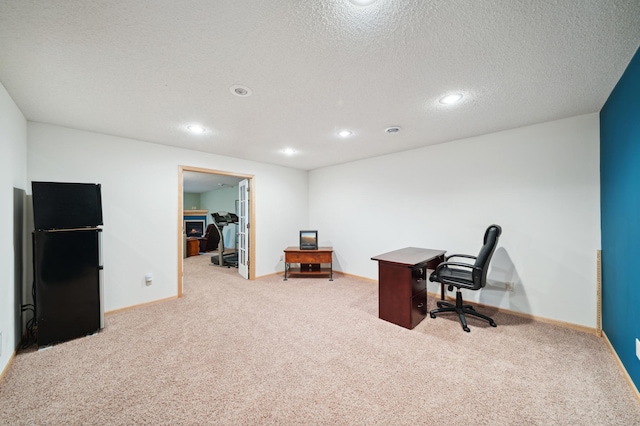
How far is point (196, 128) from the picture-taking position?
9.63 feet

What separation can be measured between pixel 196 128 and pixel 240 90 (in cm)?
123

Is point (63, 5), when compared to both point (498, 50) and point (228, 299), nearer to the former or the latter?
point (498, 50)

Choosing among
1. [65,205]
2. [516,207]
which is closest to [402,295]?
[516,207]

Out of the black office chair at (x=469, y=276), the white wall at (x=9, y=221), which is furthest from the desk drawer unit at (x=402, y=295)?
the white wall at (x=9, y=221)

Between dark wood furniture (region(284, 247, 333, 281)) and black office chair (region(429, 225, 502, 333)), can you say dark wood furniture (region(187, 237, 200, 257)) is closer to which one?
dark wood furniture (region(284, 247, 333, 281))

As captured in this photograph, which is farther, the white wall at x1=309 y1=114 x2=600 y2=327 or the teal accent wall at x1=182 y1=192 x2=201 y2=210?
the teal accent wall at x1=182 y1=192 x2=201 y2=210

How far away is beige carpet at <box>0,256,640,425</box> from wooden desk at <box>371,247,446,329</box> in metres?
0.13

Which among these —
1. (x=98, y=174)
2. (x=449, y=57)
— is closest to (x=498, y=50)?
(x=449, y=57)

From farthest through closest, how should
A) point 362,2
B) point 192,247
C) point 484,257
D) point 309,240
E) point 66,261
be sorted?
point 192,247 < point 309,240 < point 484,257 < point 66,261 < point 362,2

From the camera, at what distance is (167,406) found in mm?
1595

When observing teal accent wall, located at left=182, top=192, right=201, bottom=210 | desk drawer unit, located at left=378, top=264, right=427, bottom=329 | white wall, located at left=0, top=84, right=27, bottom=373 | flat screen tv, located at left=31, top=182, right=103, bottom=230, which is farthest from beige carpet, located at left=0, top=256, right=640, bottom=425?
teal accent wall, located at left=182, top=192, right=201, bottom=210

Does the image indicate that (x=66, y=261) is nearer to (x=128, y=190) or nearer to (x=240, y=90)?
(x=128, y=190)

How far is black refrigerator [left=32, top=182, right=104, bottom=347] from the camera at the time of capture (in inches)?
90.2

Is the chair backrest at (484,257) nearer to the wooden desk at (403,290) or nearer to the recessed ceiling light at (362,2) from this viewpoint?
the wooden desk at (403,290)
